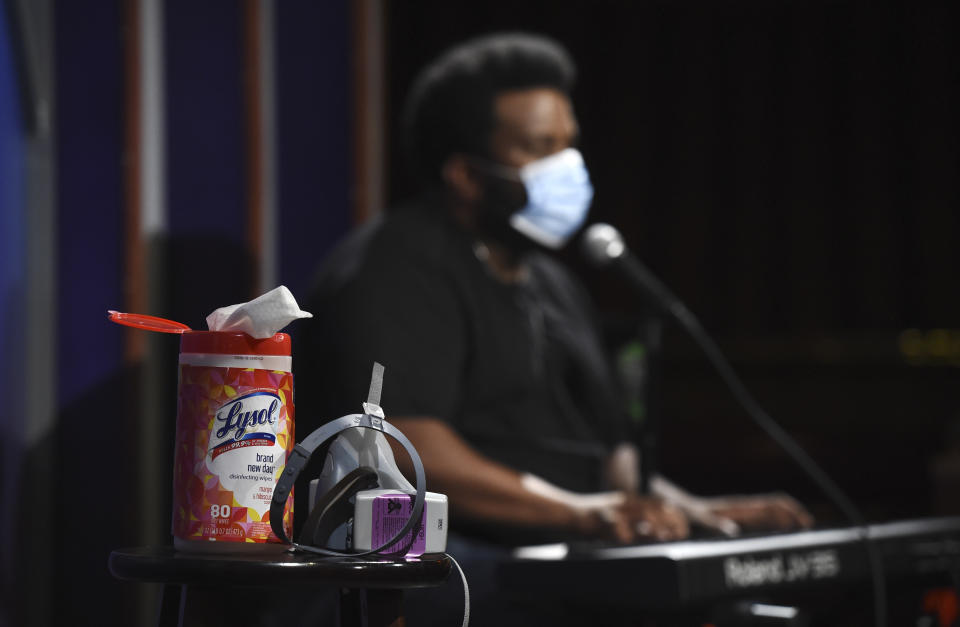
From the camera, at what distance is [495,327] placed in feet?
5.51

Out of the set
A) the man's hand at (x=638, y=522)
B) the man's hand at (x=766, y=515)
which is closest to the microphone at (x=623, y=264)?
the man's hand at (x=638, y=522)

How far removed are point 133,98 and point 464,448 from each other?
0.65 metres

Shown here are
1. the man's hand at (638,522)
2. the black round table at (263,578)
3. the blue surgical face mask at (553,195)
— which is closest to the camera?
the black round table at (263,578)

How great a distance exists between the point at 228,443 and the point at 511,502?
2.59ft

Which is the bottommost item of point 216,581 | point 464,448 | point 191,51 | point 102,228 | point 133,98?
point 216,581

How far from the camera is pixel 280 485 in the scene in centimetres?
77

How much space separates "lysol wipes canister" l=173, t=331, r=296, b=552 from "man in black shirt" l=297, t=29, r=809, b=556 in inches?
18.6

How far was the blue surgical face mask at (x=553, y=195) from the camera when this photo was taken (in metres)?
1.71

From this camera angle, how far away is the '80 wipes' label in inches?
30.5

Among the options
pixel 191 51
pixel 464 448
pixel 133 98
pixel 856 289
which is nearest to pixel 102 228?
pixel 133 98

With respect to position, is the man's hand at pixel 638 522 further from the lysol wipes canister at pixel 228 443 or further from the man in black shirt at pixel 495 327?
the lysol wipes canister at pixel 228 443

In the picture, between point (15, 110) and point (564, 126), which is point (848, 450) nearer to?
point (564, 126)

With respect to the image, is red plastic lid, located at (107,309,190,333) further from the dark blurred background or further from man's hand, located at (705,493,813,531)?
the dark blurred background

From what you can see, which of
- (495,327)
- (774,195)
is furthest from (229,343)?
(774,195)
